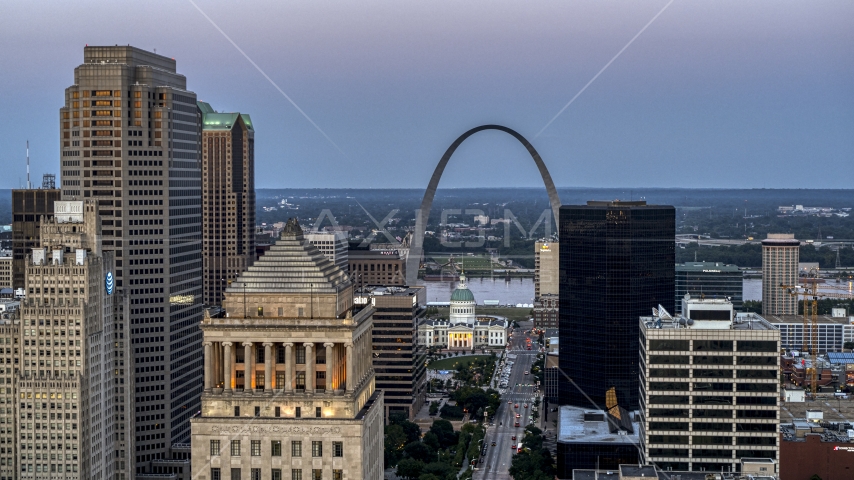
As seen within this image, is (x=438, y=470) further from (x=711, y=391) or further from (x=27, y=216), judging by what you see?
(x=27, y=216)

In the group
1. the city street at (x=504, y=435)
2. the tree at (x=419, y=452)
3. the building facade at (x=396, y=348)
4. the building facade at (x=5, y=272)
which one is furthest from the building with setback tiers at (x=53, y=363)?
the building facade at (x=5, y=272)

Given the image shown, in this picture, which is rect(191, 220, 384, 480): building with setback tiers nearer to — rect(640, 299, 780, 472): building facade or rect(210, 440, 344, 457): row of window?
rect(210, 440, 344, 457): row of window

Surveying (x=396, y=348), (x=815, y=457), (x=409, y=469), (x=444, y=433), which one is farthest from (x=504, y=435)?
(x=815, y=457)

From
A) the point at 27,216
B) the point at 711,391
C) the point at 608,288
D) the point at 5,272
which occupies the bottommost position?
the point at 711,391

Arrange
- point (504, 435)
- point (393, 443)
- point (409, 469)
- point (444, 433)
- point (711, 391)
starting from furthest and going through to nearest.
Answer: point (504, 435) → point (444, 433) → point (393, 443) → point (409, 469) → point (711, 391)

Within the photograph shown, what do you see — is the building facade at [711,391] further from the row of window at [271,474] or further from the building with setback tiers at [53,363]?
the row of window at [271,474]

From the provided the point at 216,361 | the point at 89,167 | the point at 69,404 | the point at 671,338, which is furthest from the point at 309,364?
the point at 89,167

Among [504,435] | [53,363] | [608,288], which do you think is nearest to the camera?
[53,363]
